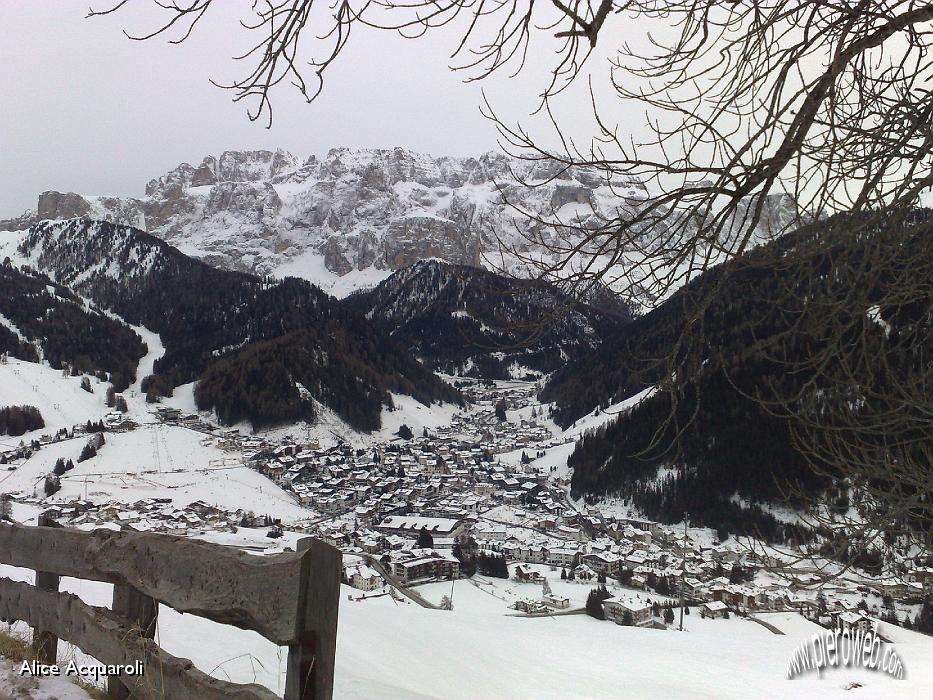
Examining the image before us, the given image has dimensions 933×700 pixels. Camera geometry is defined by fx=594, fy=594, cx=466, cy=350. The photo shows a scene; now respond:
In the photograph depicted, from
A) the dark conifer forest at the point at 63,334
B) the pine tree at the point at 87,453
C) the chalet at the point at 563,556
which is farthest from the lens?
the dark conifer forest at the point at 63,334

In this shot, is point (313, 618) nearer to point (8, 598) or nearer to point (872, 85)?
point (8, 598)

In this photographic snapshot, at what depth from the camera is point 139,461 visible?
170 ft

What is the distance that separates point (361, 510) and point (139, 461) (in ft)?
74.3

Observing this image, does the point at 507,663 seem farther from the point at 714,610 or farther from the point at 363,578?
the point at 714,610

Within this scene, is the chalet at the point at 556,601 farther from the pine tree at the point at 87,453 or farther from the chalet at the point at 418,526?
the pine tree at the point at 87,453

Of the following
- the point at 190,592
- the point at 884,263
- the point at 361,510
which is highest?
the point at 884,263

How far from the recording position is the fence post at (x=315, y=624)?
1712 millimetres

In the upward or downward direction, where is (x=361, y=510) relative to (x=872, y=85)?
downward

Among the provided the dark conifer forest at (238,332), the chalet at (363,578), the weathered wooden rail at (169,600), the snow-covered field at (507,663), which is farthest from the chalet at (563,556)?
the dark conifer forest at (238,332)

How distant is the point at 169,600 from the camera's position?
88.2 inches

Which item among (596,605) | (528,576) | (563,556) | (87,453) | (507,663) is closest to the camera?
(507,663)

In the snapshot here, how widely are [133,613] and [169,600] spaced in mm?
554

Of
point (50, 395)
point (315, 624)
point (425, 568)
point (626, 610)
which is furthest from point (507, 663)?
point (50, 395)

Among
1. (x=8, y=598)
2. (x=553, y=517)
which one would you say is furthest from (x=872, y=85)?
(x=553, y=517)
